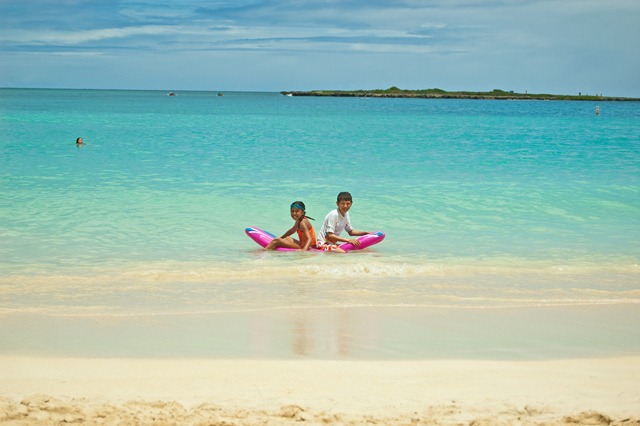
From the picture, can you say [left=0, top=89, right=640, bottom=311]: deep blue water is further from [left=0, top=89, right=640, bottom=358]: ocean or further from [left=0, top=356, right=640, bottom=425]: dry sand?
[left=0, top=356, right=640, bottom=425]: dry sand

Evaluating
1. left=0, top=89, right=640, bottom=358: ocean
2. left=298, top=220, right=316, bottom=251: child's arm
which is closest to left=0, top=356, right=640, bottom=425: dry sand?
left=0, top=89, right=640, bottom=358: ocean

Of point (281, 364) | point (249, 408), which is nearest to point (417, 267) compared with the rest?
point (281, 364)

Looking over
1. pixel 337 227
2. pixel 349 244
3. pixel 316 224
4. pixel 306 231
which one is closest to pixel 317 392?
pixel 306 231

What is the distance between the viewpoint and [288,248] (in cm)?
909

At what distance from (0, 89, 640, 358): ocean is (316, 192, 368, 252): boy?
0.28m

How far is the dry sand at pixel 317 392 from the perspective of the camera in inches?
155

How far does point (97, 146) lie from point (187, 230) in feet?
51.6

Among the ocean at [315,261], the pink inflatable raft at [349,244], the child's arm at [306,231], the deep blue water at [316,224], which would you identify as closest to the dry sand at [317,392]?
the ocean at [315,261]

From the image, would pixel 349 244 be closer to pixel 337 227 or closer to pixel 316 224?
pixel 337 227

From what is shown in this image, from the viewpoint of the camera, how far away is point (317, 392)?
171 inches

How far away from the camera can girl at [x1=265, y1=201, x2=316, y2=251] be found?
9.08m

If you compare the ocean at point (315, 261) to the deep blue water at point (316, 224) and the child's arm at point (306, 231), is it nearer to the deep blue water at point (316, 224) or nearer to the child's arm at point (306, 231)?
the deep blue water at point (316, 224)

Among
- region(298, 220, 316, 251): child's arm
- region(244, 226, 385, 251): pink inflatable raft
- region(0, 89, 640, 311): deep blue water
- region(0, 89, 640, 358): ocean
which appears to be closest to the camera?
region(0, 89, 640, 358): ocean

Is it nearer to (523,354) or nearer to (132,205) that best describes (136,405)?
(523,354)
